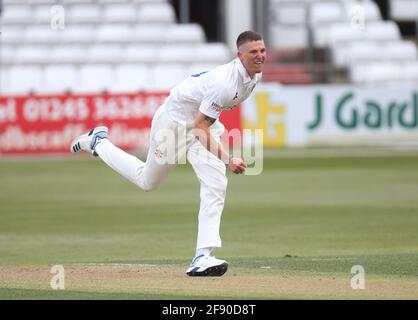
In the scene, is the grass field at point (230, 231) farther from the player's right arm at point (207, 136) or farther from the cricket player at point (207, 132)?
the player's right arm at point (207, 136)

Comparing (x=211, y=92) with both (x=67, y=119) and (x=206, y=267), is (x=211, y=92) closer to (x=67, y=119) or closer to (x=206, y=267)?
(x=206, y=267)

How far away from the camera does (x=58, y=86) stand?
27047mm

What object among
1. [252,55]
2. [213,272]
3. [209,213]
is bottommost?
[213,272]

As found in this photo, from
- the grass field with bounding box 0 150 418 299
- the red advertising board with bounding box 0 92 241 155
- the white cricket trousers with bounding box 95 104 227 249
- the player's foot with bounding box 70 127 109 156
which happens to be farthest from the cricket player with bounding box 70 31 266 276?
the red advertising board with bounding box 0 92 241 155

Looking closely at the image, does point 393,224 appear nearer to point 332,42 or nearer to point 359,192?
point 359,192

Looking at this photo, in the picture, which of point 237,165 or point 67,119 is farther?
point 67,119

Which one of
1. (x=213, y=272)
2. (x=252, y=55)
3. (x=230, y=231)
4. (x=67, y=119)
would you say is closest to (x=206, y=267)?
(x=213, y=272)

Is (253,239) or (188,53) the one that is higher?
(188,53)

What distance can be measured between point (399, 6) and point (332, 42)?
3.82 meters

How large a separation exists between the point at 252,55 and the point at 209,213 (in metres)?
1.28

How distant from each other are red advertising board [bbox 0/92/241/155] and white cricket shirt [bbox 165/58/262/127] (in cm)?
1615

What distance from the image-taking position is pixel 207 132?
8.55 meters

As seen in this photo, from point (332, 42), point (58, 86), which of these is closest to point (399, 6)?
point (332, 42)

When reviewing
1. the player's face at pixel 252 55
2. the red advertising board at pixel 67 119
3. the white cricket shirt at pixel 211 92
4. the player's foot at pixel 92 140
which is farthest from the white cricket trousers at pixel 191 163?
the red advertising board at pixel 67 119
